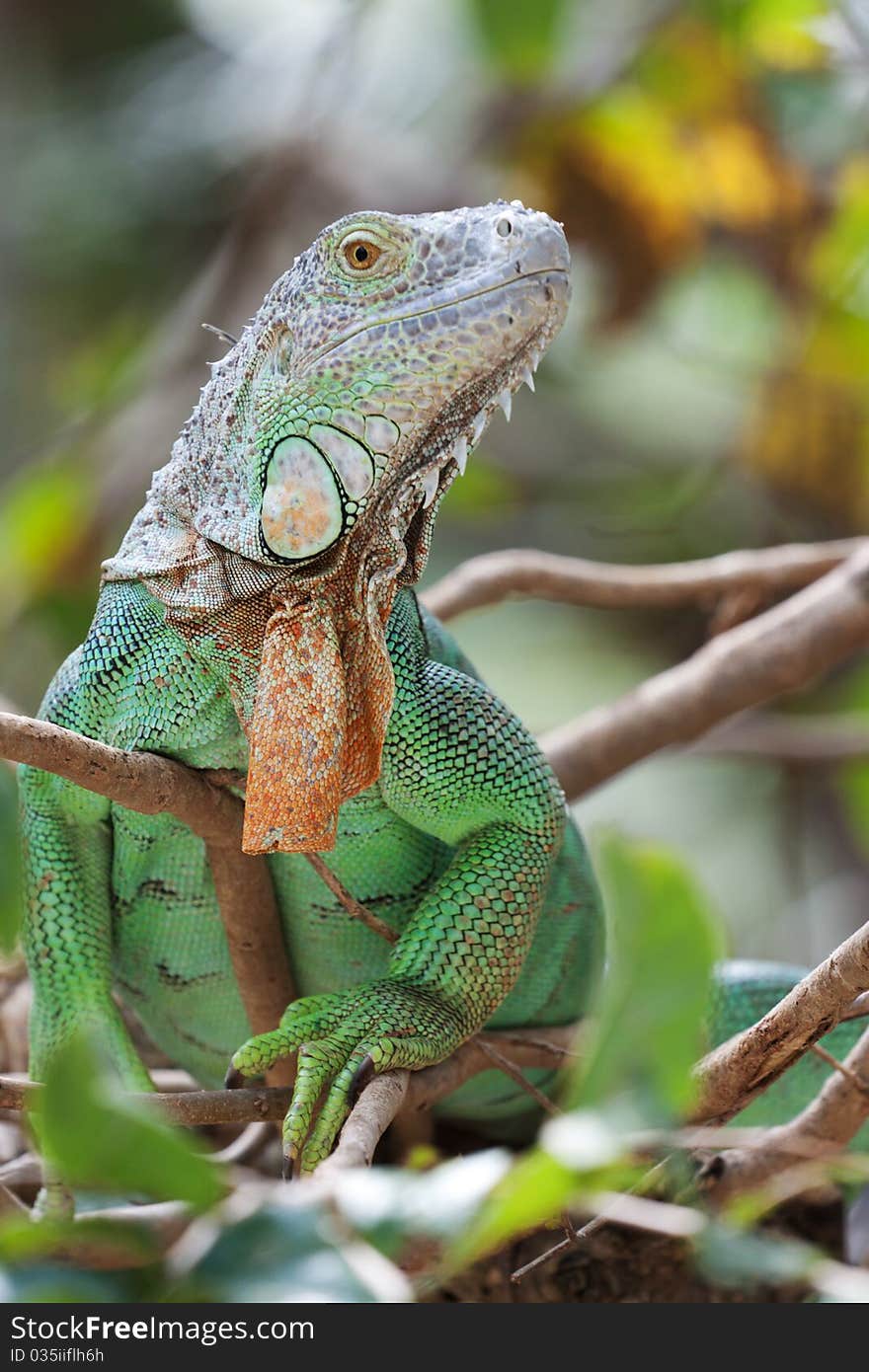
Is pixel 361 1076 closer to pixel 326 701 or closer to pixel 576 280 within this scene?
pixel 326 701

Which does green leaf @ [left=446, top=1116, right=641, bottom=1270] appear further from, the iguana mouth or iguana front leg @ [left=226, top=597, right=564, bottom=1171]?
the iguana mouth

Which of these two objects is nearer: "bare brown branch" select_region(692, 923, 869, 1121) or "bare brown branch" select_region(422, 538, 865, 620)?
"bare brown branch" select_region(692, 923, 869, 1121)

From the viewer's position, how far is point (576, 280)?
5703mm

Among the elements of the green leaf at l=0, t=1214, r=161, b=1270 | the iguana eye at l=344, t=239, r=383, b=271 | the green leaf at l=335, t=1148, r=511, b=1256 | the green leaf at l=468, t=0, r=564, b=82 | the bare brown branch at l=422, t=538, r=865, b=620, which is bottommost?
the green leaf at l=0, t=1214, r=161, b=1270

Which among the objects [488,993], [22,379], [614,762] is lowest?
[488,993]

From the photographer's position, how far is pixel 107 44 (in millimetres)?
9297

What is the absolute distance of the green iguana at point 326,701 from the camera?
7.50ft

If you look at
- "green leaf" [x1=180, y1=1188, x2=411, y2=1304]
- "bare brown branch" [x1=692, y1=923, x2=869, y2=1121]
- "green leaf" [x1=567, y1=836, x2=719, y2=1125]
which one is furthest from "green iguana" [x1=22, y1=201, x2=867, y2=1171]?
"green leaf" [x1=567, y1=836, x2=719, y2=1125]

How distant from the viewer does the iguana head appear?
2260 millimetres

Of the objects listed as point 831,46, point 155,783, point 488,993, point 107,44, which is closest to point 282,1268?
point 155,783

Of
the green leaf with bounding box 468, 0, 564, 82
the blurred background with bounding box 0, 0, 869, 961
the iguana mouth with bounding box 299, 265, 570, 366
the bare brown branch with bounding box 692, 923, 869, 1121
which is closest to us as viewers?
the bare brown branch with bounding box 692, 923, 869, 1121

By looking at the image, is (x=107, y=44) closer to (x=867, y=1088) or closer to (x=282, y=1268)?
(x=867, y=1088)

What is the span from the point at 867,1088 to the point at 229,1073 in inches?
44.6

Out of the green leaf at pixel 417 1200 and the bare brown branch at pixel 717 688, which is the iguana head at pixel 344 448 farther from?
the bare brown branch at pixel 717 688
